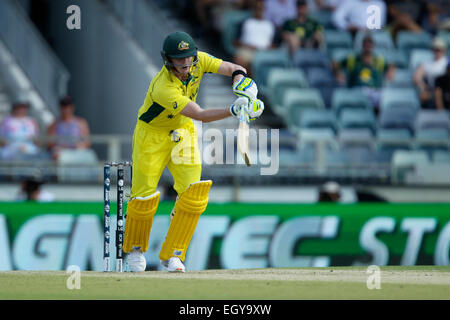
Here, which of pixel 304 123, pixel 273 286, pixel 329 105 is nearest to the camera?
pixel 273 286

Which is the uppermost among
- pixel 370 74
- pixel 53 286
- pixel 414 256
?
pixel 370 74

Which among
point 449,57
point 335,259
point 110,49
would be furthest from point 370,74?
point 335,259

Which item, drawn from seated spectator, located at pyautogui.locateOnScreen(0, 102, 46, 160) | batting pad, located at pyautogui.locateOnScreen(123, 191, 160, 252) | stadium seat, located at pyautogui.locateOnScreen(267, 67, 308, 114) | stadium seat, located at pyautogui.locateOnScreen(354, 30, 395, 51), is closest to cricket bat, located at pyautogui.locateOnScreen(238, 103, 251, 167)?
batting pad, located at pyautogui.locateOnScreen(123, 191, 160, 252)

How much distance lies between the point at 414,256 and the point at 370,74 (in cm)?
523

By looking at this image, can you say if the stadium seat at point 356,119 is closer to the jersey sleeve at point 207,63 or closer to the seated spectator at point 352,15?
the seated spectator at point 352,15

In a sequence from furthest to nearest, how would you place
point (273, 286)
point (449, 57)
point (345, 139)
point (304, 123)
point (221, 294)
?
1. point (449, 57)
2. point (304, 123)
3. point (345, 139)
4. point (273, 286)
5. point (221, 294)

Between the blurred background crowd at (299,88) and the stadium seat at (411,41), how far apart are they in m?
0.02

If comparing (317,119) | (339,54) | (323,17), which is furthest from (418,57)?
(317,119)

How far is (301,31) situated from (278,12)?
0.73 meters

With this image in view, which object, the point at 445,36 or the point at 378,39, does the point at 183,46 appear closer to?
the point at 378,39

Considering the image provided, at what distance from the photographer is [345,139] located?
1387 centimetres

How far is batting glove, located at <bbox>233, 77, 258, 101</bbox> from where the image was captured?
8.05 m

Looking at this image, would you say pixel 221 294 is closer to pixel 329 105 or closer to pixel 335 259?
pixel 335 259

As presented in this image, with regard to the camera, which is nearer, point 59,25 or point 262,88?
→ point 262,88
